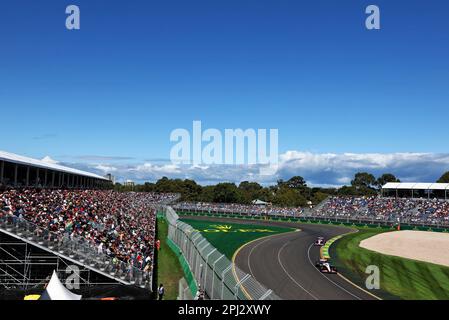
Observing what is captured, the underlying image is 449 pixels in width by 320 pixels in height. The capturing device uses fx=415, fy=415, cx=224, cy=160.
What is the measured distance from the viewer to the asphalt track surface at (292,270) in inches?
908

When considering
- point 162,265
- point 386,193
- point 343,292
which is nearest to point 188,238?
point 162,265

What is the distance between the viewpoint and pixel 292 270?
29047 millimetres

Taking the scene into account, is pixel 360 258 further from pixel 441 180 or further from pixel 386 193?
pixel 441 180

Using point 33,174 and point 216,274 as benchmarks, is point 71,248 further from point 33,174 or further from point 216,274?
point 33,174

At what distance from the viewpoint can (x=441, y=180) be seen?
14800 centimetres

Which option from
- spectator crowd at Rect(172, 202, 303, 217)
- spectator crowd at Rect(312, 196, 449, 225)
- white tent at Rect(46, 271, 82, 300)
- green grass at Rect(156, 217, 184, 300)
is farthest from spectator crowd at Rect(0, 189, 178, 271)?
spectator crowd at Rect(312, 196, 449, 225)

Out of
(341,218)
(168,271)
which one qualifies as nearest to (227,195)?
(341,218)

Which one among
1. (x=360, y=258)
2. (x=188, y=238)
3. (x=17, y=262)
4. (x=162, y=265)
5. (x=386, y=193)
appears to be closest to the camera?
(x=17, y=262)

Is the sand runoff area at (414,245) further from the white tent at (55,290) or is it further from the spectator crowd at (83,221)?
the white tent at (55,290)

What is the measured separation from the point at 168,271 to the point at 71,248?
28.4 feet

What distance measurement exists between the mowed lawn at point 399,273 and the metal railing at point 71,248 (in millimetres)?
15078

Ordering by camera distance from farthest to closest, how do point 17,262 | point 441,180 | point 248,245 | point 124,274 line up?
point 441,180 → point 248,245 → point 17,262 → point 124,274

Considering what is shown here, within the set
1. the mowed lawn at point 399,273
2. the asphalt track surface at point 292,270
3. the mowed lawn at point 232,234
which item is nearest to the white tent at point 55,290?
the asphalt track surface at point 292,270
